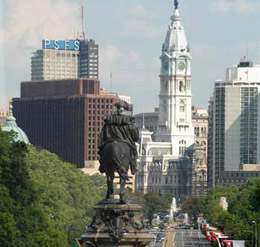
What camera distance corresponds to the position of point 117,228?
40.2m

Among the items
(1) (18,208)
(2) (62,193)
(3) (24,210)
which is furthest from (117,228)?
(2) (62,193)

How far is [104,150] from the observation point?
4078cm

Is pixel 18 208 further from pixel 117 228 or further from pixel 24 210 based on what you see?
pixel 117 228

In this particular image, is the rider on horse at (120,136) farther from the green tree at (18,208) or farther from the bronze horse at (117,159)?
the green tree at (18,208)

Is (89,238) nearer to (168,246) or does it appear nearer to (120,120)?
(120,120)

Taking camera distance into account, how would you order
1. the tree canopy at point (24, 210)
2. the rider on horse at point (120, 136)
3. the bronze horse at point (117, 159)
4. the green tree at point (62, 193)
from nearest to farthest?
the bronze horse at point (117, 159) < the rider on horse at point (120, 136) < the tree canopy at point (24, 210) < the green tree at point (62, 193)

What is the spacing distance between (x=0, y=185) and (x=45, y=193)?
3724 centimetres

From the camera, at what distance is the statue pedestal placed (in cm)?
4019

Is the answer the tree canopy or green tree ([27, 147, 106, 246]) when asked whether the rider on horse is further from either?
Answer: green tree ([27, 147, 106, 246])

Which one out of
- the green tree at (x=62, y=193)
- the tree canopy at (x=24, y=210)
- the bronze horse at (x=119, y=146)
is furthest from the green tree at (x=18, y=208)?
the bronze horse at (x=119, y=146)

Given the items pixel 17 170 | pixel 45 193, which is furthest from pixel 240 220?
pixel 17 170

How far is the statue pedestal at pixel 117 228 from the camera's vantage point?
4019cm

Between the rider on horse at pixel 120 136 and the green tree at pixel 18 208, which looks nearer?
the rider on horse at pixel 120 136

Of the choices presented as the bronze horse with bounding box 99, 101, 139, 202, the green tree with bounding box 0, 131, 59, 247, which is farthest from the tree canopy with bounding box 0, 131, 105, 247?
the bronze horse with bounding box 99, 101, 139, 202
